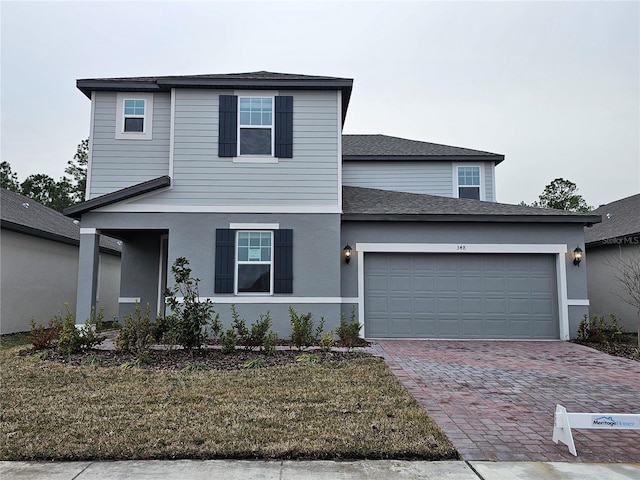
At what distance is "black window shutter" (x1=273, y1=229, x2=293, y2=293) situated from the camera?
10.3 m

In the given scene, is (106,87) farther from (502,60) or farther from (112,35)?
(502,60)

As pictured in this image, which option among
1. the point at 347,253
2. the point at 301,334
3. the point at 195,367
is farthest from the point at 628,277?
the point at 195,367

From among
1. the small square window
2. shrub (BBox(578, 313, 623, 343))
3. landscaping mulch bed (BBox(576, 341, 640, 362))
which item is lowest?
landscaping mulch bed (BBox(576, 341, 640, 362))

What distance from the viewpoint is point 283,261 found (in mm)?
10367

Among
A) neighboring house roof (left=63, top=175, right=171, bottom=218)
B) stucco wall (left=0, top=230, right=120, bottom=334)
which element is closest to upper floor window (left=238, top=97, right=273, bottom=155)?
neighboring house roof (left=63, top=175, right=171, bottom=218)

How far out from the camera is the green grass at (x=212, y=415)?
12.8ft

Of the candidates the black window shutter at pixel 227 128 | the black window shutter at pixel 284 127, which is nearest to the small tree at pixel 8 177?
the black window shutter at pixel 227 128

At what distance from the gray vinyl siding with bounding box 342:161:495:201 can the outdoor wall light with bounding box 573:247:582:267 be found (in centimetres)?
490

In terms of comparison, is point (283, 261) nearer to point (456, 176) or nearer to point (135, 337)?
point (135, 337)

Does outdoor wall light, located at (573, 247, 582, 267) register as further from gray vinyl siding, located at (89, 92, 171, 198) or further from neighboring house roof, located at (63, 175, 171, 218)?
gray vinyl siding, located at (89, 92, 171, 198)

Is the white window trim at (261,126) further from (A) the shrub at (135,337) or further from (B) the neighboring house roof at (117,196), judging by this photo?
(A) the shrub at (135,337)

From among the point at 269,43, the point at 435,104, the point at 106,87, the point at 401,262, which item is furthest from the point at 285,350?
the point at 435,104

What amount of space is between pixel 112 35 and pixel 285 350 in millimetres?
12287

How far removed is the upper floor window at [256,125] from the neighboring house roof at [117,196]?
209 cm
